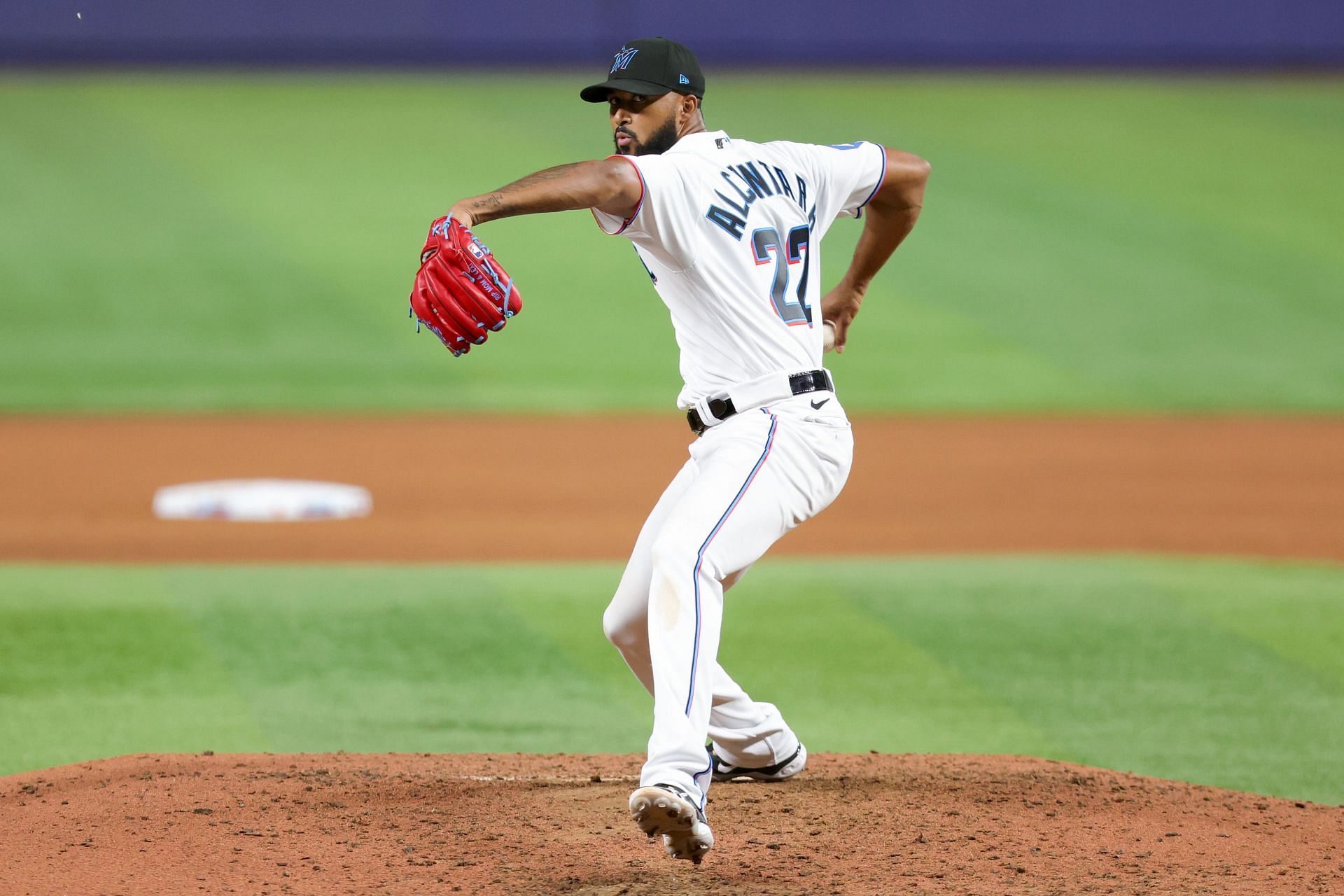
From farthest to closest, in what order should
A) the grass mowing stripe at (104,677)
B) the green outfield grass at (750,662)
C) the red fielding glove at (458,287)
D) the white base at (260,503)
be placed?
the white base at (260,503) < the green outfield grass at (750,662) < the grass mowing stripe at (104,677) < the red fielding glove at (458,287)

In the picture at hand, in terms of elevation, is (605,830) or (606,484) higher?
(605,830)

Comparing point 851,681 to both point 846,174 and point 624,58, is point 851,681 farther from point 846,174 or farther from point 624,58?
point 624,58

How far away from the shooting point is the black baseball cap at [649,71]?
15.4 ft

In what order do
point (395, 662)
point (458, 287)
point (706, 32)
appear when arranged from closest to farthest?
point (458, 287) < point (395, 662) < point (706, 32)

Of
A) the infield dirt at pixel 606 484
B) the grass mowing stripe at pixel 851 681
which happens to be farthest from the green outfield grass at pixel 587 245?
the grass mowing stripe at pixel 851 681

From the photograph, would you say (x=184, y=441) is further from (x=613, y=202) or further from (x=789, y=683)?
(x=613, y=202)

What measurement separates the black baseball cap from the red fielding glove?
2.29ft

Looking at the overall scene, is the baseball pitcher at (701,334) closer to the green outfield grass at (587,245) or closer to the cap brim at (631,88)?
the cap brim at (631,88)

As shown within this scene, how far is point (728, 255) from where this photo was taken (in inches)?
183

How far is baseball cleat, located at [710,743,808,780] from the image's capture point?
530cm

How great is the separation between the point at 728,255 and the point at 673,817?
59.5 inches

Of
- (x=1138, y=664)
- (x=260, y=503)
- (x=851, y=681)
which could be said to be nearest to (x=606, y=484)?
(x=260, y=503)

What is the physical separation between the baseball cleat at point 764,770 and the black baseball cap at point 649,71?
1976 mm

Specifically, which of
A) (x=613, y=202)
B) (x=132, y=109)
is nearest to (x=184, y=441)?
(x=613, y=202)
